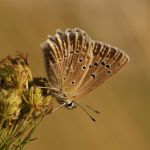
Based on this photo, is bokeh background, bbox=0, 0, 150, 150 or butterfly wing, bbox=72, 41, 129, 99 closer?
butterfly wing, bbox=72, 41, 129, 99

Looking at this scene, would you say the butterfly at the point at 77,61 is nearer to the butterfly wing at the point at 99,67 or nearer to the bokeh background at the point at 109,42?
the butterfly wing at the point at 99,67

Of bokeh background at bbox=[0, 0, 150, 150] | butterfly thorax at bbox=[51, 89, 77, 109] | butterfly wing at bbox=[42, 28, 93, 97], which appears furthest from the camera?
bokeh background at bbox=[0, 0, 150, 150]

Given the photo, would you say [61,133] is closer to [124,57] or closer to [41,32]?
[41,32]

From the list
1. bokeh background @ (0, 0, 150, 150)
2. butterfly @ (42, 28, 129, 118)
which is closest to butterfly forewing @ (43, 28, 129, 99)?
butterfly @ (42, 28, 129, 118)

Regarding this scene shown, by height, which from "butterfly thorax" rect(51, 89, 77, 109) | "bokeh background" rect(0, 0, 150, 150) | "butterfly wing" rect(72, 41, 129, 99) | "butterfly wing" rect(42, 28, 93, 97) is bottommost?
"butterfly thorax" rect(51, 89, 77, 109)

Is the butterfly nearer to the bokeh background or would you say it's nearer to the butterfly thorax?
the butterfly thorax

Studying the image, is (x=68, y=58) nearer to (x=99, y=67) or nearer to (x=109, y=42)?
(x=99, y=67)

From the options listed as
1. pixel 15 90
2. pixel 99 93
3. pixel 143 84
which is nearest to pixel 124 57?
pixel 15 90
